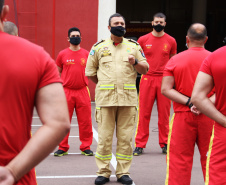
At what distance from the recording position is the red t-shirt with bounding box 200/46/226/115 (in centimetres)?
360

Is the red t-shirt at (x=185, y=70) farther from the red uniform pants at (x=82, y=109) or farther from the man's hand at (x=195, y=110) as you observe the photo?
the red uniform pants at (x=82, y=109)

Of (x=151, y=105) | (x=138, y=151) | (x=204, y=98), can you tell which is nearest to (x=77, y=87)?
(x=151, y=105)

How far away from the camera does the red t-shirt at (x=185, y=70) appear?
16.3 feet

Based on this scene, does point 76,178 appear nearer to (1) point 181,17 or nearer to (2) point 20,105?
(2) point 20,105

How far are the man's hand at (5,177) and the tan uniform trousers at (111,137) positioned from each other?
4.10m

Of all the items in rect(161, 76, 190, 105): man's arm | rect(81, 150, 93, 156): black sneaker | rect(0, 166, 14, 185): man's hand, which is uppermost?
rect(0, 166, 14, 185): man's hand

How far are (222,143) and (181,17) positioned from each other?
77.2ft

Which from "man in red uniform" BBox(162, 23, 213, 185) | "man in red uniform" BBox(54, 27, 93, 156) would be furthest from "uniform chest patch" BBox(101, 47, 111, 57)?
"man in red uniform" BBox(54, 27, 93, 156)

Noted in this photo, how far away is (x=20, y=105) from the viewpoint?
7.31 ft

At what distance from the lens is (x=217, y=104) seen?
3.77 meters

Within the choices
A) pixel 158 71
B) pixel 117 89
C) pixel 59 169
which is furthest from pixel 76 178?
pixel 158 71

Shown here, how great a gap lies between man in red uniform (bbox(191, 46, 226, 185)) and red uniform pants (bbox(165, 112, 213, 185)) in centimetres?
102

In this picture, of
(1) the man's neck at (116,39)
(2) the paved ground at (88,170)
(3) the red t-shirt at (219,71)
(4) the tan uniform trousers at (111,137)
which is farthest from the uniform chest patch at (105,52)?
(3) the red t-shirt at (219,71)

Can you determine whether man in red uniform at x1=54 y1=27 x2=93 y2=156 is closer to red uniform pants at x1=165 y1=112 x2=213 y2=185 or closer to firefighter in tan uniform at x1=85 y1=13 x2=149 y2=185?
firefighter in tan uniform at x1=85 y1=13 x2=149 y2=185
